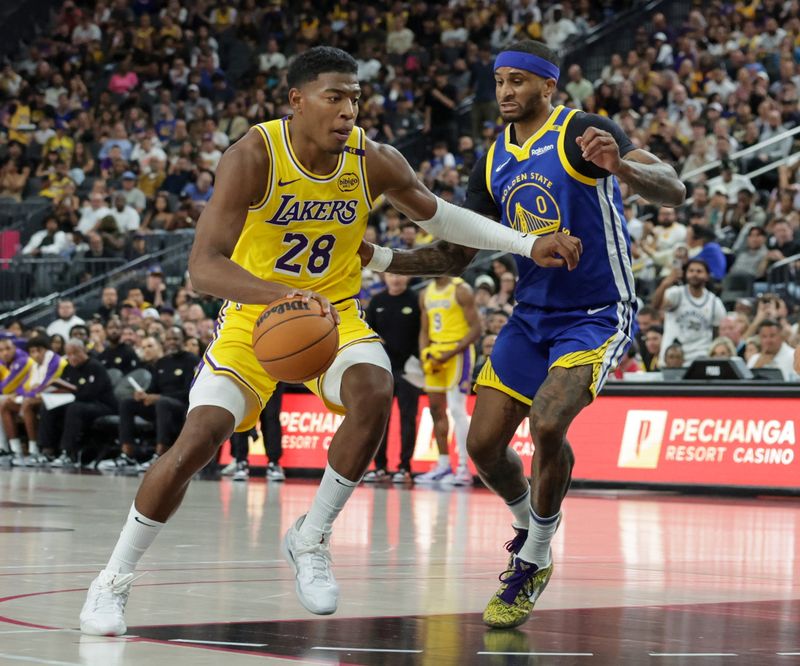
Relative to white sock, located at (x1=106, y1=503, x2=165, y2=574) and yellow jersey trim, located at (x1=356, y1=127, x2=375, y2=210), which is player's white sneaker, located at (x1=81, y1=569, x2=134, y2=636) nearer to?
white sock, located at (x1=106, y1=503, x2=165, y2=574)

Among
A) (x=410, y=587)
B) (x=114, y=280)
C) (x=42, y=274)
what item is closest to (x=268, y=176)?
(x=410, y=587)

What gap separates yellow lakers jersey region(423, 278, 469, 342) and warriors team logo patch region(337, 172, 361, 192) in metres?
9.31

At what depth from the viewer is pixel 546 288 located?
641cm

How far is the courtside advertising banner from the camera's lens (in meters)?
13.7

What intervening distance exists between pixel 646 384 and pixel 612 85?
7.85 metres

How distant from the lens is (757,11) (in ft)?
71.1

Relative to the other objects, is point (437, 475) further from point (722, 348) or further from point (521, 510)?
point (521, 510)

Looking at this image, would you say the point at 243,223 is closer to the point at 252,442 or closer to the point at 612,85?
the point at 252,442

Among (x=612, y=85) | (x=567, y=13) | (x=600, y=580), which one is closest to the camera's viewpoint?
(x=600, y=580)

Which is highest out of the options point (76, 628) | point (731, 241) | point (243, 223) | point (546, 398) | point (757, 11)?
point (757, 11)

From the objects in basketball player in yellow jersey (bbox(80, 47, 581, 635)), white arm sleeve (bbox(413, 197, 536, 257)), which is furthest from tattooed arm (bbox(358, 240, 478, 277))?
basketball player in yellow jersey (bbox(80, 47, 581, 635))

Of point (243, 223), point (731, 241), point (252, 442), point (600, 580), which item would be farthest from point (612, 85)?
point (243, 223)

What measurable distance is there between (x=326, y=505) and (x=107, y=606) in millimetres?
1072

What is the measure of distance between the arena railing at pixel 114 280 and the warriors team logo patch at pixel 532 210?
16.2 meters
